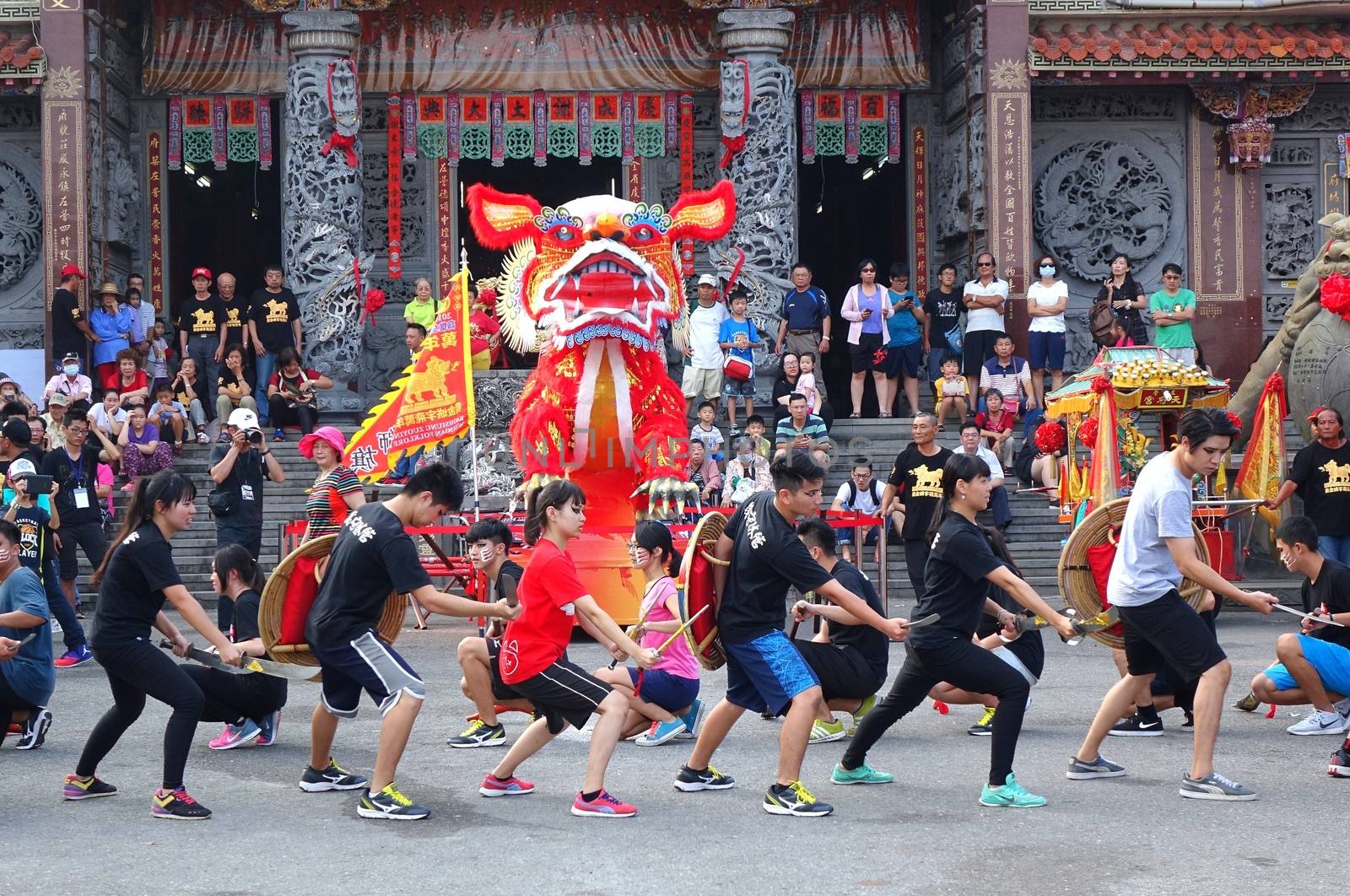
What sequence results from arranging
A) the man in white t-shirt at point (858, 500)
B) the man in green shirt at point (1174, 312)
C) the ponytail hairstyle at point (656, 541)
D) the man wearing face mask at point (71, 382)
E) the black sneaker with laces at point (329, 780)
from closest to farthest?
the black sneaker with laces at point (329, 780)
the ponytail hairstyle at point (656, 541)
the man in white t-shirt at point (858, 500)
the man wearing face mask at point (71, 382)
the man in green shirt at point (1174, 312)

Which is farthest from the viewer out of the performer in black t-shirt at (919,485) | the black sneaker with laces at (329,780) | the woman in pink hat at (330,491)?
the performer in black t-shirt at (919,485)

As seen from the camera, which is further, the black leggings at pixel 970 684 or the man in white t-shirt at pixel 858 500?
the man in white t-shirt at pixel 858 500

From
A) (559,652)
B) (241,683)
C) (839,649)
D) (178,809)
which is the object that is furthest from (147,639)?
(839,649)

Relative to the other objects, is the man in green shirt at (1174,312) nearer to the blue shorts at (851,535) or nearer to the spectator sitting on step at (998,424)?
the spectator sitting on step at (998,424)

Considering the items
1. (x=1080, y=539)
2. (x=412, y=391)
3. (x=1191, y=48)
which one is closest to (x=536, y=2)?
(x=1191, y=48)

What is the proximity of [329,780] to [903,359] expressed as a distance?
453 inches

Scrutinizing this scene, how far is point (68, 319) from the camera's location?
17578 millimetres

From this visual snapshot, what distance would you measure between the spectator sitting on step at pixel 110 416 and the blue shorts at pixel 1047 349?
29.3 feet

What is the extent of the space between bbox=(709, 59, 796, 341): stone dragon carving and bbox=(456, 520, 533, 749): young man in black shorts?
30.2ft

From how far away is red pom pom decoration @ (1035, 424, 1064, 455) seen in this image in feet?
47.5

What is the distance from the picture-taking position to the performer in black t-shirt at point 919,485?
11.7 m

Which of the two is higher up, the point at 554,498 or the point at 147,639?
the point at 554,498

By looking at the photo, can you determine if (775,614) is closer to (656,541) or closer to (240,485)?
(656,541)

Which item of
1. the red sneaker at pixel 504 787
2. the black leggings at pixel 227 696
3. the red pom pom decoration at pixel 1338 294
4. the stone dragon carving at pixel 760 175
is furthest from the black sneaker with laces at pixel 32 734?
the stone dragon carving at pixel 760 175
